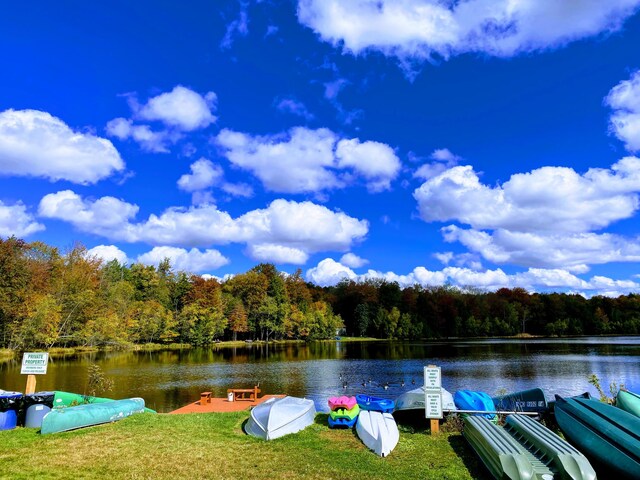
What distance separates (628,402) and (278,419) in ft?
26.1

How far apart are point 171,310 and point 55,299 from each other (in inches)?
919

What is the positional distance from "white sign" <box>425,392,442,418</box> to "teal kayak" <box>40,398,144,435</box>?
816 cm

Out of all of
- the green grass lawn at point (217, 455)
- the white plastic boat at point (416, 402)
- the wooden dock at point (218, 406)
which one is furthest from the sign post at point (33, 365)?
the white plastic boat at point (416, 402)

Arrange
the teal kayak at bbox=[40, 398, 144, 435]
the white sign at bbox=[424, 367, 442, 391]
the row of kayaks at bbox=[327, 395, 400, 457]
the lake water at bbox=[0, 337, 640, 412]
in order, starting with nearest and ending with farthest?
the row of kayaks at bbox=[327, 395, 400, 457], the teal kayak at bbox=[40, 398, 144, 435], the white sign at bbox=[424, 367, 442, 391], the lake water at bbox=[0, 337, 640, 412]

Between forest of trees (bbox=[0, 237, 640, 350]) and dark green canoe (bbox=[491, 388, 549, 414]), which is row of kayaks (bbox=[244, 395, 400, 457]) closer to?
dark green canoe (bbox=[491, 388, 549, 414])

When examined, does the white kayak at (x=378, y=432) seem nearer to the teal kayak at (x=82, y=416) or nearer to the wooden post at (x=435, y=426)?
the wooden post at (x=435, y=426)

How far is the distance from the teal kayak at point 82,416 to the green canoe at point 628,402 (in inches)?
491

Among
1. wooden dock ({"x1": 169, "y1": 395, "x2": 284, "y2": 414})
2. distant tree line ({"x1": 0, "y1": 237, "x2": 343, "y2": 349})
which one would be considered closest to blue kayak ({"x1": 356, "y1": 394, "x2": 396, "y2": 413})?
wooden dock ({"x1": 169, "y1": 395, "x2": 284, "y2": 414})

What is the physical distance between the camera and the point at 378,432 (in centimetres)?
921

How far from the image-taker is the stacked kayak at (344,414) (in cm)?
1088

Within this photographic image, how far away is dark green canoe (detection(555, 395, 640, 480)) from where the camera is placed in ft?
22.4

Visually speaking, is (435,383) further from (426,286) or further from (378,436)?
(426,286)

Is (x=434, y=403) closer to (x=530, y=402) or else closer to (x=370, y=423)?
(x=370, y=423)

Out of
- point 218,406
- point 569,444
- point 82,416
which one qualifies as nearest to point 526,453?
point 569,444
